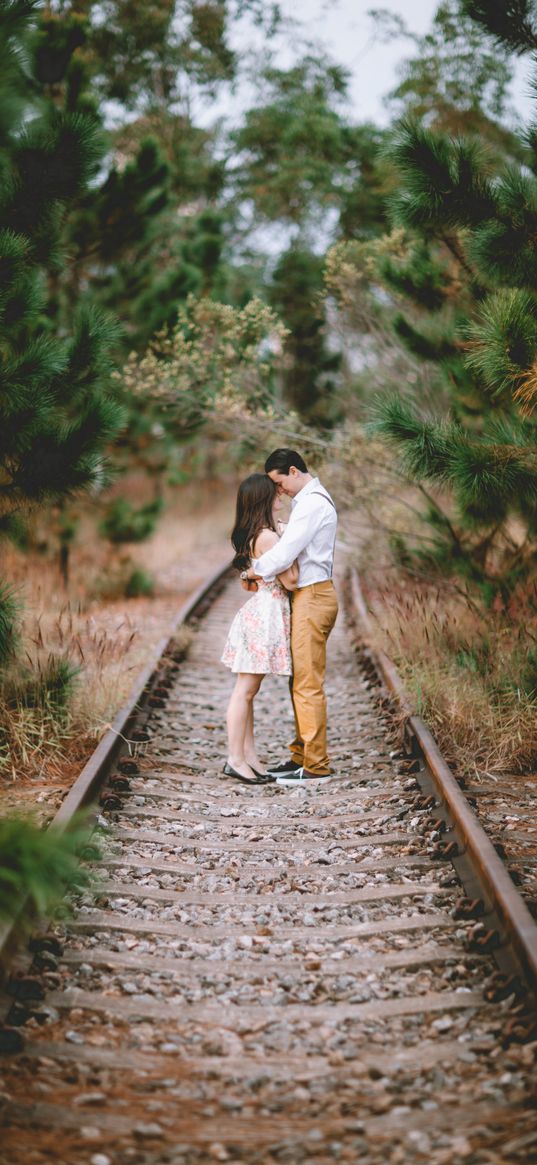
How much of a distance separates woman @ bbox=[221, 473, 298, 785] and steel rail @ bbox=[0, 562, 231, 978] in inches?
27.0

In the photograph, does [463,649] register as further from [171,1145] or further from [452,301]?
[171,1145]

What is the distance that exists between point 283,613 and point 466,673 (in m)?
1.59

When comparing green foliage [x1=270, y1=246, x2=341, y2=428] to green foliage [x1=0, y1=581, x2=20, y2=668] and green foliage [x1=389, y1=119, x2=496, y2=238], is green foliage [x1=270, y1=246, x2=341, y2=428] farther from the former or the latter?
green foliage [x1=0, y1=581, x2=20, y2=668]

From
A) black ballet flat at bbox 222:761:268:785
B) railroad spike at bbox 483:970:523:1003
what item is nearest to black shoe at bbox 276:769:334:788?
black ballet flat at bbox 222:761:268:785

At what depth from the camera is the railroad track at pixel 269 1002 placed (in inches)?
103

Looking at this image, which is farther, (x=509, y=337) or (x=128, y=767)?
(x=128, y=767)

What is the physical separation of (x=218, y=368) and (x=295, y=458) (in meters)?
5.27

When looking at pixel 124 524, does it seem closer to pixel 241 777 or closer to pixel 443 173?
pixel 241 777

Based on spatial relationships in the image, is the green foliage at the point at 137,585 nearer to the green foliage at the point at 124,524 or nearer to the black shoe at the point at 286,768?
the green foliage at the point at 124,524

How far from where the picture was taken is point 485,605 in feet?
26.5

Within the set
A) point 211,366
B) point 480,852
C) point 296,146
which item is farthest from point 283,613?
point 296,146

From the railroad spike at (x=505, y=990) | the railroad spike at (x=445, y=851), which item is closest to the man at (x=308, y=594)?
the railroad spike at (x=445, y=851)

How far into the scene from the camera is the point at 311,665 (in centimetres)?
573

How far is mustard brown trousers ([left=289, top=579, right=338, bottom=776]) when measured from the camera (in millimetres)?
5688
